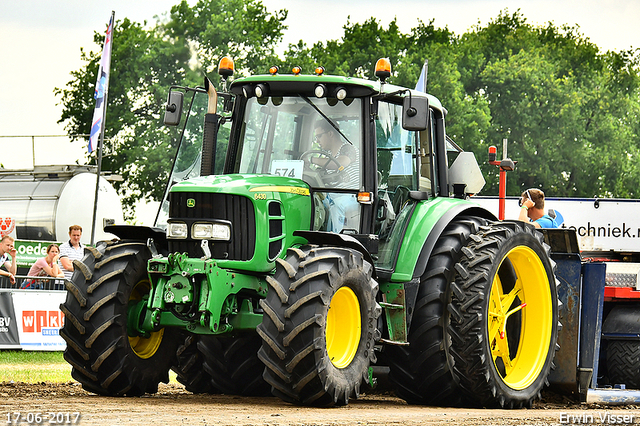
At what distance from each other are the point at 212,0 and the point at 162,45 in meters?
8.25

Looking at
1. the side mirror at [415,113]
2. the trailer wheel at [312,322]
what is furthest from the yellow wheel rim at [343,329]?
the side mirror at [415,113]

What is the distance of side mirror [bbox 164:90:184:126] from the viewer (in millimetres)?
8273

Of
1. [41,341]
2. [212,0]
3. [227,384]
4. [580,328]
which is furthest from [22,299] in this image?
[212,0]

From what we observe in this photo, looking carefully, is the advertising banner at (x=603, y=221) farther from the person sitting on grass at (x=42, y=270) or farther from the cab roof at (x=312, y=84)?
the cab roof at (x=312, y=84)

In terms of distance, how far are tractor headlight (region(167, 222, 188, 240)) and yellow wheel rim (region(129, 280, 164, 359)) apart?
1.87ft

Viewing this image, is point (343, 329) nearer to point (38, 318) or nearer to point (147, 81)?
point (38, 318)

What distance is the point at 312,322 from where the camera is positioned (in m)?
6.66

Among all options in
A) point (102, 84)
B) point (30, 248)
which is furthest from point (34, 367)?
point (102, 84)

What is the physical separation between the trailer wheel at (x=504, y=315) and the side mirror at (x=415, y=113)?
127 centimetres

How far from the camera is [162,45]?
39250 mm

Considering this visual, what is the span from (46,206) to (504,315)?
18.3 metres

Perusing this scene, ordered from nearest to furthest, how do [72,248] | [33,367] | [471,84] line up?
[33,367]
[72,248]
[471,84]

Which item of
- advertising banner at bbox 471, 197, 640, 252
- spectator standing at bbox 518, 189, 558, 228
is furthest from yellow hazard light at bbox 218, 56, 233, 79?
advertising banner at bbox 471, 197, 640, 252

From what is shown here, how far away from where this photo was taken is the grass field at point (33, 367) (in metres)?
11.4
